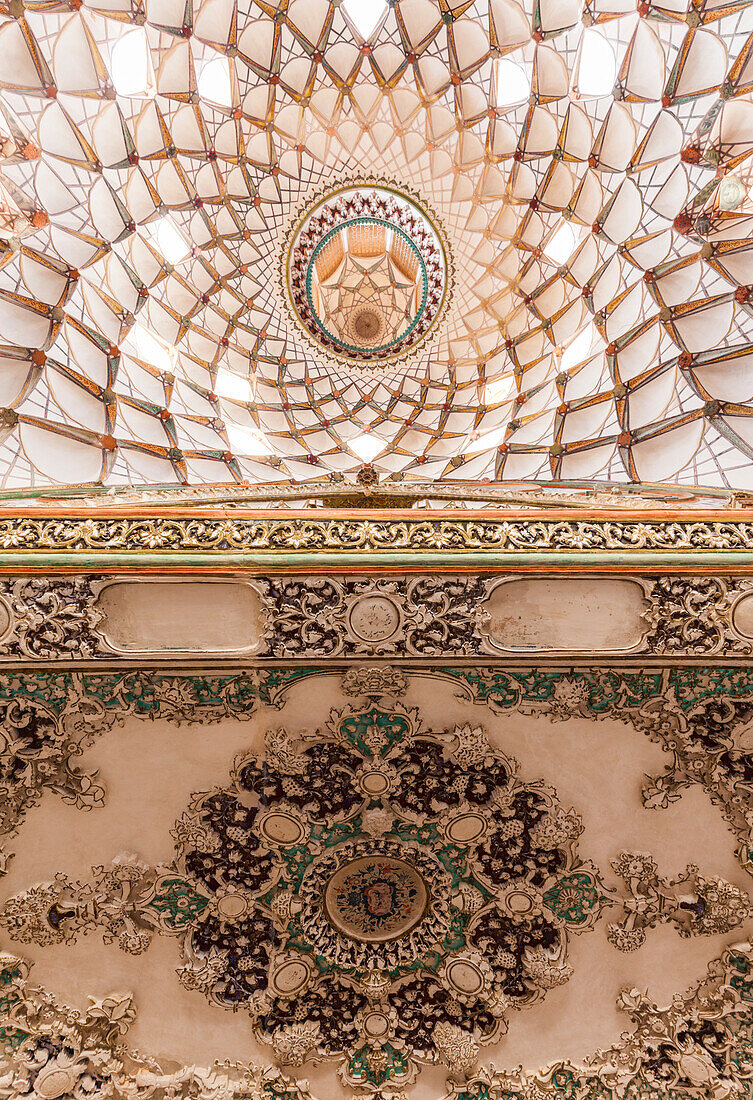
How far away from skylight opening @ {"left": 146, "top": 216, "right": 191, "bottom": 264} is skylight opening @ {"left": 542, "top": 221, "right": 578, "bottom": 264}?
17.7 ft

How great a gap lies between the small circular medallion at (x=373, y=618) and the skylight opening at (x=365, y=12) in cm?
914

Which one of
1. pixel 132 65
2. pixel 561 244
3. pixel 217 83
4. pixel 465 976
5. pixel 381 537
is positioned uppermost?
pixel 217 83

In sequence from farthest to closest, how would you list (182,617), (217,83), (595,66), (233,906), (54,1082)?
(217,83), (595,66), (233,906), (54,1082), (182,617)

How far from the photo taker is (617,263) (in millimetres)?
8789

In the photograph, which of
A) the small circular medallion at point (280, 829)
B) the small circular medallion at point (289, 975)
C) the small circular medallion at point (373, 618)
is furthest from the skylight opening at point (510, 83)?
the small circular medallion at point (289, 975)

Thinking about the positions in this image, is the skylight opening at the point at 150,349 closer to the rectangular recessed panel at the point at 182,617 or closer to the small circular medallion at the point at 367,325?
the small circular medallion at the point at 367,325

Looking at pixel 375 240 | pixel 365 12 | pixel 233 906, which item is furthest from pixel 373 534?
pixel 365 12

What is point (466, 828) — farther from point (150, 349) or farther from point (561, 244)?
point (561, 244)

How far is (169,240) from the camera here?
9305mm

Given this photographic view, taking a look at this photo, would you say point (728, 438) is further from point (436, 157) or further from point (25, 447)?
Answer: point (25, 447)

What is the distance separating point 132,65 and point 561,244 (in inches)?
240

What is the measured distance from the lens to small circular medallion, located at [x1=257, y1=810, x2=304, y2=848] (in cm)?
364

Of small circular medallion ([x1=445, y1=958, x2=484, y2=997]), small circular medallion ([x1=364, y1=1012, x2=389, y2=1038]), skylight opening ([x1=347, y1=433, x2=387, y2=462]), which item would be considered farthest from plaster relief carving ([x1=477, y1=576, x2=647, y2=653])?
skylight opening ([x1=347, y1=433, x2=387, y2=462])

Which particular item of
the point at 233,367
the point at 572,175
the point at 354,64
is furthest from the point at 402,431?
the point at 354,64
